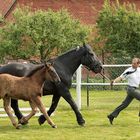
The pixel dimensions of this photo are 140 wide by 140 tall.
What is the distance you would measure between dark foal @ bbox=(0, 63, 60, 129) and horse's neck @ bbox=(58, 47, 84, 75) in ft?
2.96

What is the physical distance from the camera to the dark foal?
1193cm

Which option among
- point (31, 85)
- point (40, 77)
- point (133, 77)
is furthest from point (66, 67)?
point (133, 77)

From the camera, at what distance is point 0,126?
12711mm

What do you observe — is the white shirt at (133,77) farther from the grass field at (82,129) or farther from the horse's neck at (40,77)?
the horse's neck at (40,77)

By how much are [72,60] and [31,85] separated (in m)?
1.44

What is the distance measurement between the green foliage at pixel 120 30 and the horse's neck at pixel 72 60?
20.3m

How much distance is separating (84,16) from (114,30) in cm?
1022

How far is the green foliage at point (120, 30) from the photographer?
3366cm

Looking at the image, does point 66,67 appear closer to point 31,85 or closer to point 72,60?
point 72,60

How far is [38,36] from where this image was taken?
1291 inches

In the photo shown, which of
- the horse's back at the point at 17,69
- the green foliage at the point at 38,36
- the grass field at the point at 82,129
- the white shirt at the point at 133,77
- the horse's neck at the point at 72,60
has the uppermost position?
the horse's neck at the point at 72,60

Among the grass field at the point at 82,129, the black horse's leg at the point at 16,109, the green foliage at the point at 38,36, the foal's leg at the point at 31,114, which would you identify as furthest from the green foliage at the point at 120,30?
the foal's leg at the point at 31,114

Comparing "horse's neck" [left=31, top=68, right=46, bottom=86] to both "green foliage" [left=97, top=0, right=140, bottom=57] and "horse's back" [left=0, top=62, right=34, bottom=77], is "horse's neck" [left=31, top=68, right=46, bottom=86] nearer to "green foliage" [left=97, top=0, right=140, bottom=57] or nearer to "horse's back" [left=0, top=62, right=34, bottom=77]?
"horse's back" [left=0, top=62, right=34, bottom=77]

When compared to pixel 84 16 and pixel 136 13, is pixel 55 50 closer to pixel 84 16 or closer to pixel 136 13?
pixel 136 13
